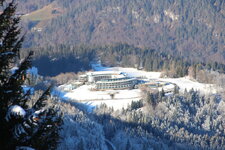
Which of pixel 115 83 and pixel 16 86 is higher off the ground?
pixel 16 86

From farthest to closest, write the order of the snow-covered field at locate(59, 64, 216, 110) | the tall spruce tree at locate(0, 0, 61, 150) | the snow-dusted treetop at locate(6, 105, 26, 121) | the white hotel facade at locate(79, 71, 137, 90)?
1. the white hotel facade at locate(79, 71, 137, 90)
2. the snow-covered field at locate(59, 64, 216, 110)
3. the tall spruce tree at locate(0, 0, 61, 150)
4. the snow-dusted treetop at locate(6, 105, 26, 121)

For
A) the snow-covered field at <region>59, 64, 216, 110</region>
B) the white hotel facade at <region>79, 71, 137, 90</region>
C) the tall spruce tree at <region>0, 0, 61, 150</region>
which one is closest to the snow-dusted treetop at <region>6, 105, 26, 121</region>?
the tall spruce tree at <region>0, 0, 61, 150</region>

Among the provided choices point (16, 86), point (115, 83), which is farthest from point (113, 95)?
point (16, 86)

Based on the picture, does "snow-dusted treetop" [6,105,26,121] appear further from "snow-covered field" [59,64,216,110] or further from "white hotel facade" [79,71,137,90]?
"white hotel facade" [79,71,137,90]

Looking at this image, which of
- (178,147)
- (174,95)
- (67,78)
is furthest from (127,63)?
(178,147)

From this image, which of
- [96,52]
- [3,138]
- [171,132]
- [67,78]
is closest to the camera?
[3,138]

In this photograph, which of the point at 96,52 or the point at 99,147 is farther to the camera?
the point at 96,52

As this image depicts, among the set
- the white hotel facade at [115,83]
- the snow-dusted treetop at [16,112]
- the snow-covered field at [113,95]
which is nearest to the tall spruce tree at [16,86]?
the snow-dusted treetop at [16,112]

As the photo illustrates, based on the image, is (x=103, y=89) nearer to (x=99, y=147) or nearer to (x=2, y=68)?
(x=99, y=147)

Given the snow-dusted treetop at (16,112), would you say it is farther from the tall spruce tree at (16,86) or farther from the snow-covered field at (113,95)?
the snow-covered field at (113,95)

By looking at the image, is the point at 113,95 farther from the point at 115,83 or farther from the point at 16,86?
the point at 16,86

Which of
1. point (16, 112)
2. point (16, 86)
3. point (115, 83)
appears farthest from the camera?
point (115, 83)
